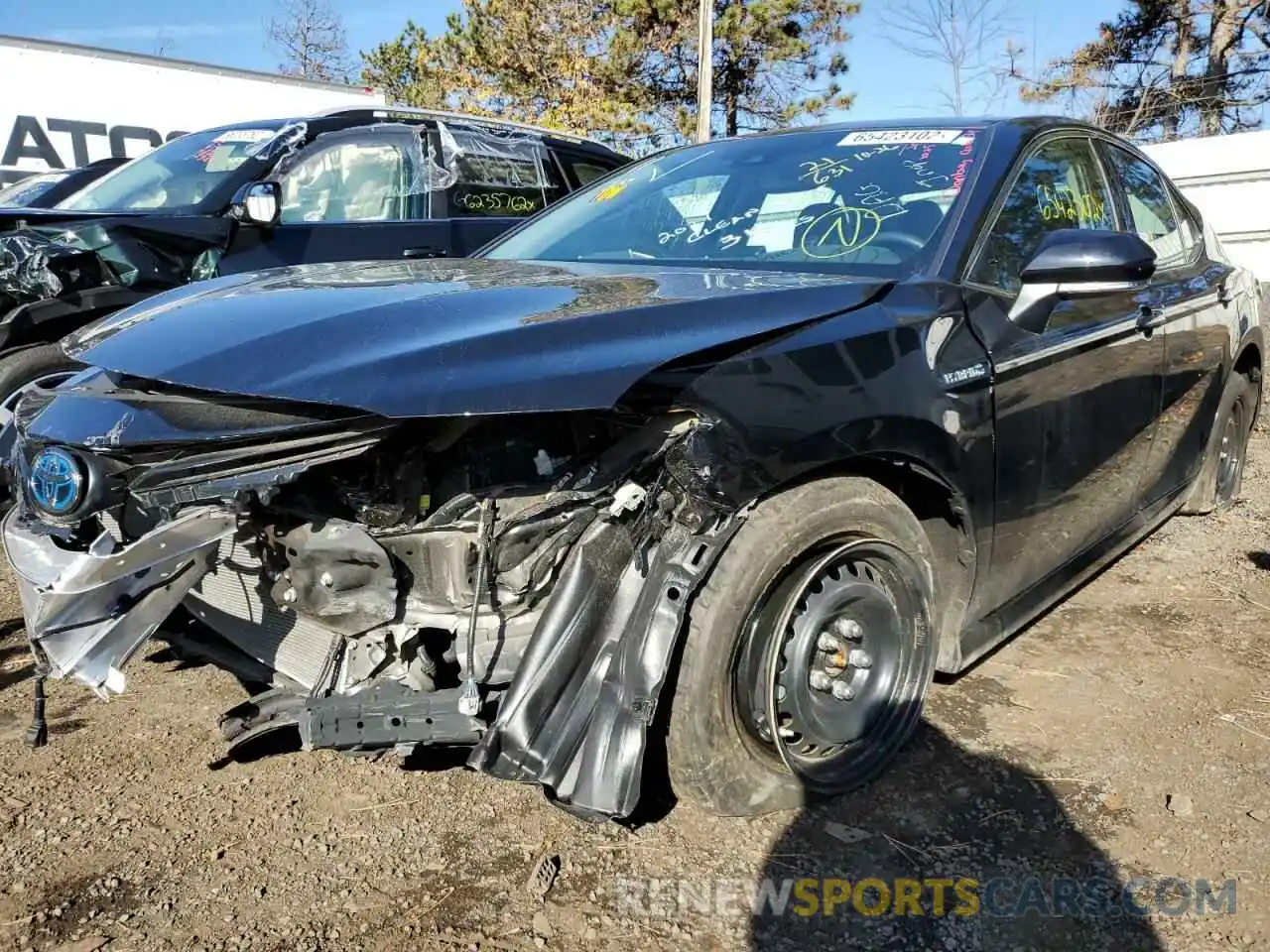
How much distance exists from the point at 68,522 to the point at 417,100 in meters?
28.1

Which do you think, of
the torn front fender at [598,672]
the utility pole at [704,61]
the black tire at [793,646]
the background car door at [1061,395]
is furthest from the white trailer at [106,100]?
the torn front fender at [598,672]

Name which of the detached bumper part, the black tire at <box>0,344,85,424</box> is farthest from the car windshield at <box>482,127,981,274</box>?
the black tire at <box>0,344,85,424</box>

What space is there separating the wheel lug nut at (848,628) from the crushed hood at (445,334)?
78cm

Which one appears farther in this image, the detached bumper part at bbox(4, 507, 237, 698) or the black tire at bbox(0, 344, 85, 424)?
the black tire at bbox(0, 344, 85, 424)

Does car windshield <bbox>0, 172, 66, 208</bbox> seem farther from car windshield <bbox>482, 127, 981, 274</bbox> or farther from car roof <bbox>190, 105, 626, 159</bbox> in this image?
car windshield <bbox>482, 127, 981, 274</bbox>

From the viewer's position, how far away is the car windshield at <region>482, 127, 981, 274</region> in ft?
9.37

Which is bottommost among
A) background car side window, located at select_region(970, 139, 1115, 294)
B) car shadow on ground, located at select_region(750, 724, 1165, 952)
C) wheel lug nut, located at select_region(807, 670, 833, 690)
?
car shadow on ground, located at select_region(750, 724, 1165, 952)

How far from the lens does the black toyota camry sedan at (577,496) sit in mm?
2018

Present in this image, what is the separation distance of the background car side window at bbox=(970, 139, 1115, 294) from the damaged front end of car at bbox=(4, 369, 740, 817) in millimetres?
1283

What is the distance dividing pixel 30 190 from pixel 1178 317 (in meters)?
7.79

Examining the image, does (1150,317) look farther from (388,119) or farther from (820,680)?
(388,119)

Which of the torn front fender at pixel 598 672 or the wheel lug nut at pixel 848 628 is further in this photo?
the wheel lug nut at pixel 848 628

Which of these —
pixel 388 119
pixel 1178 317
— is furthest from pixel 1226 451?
pixel 388 119

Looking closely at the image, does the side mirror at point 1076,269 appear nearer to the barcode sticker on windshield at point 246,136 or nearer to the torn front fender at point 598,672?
the torn front fender at point 598,672
